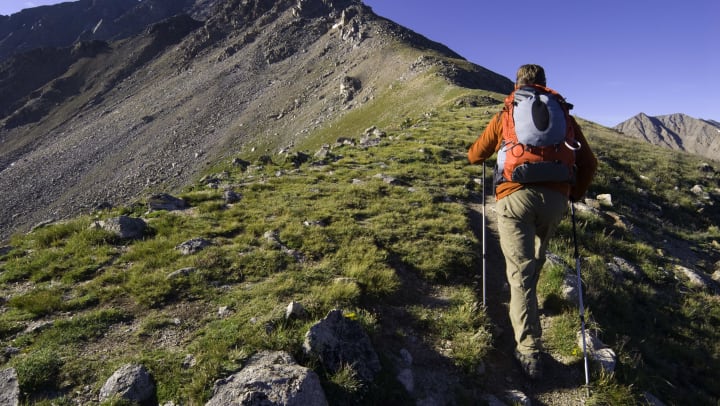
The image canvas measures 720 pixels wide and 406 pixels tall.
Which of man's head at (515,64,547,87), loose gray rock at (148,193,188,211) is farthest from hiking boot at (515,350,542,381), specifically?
loose gray rock at (148,193,188,211)

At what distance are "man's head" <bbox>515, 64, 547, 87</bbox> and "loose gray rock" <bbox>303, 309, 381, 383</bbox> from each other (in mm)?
4480

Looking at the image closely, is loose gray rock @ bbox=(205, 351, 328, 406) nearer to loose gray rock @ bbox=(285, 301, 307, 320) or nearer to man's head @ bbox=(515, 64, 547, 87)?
loose gray rock @ bbox=(285, 301, 307, 320)

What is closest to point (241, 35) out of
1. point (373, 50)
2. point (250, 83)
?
point (250, 83)

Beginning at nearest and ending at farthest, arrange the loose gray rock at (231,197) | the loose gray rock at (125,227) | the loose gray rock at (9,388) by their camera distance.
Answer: the loose gray rock at (9,388) < the loose gray rock at (125,227) < the loose gray rock at (231,197)

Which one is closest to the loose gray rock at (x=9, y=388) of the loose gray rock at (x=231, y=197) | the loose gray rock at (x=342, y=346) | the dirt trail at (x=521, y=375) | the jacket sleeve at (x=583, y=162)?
the loose gray rock at (x=342, y=346)

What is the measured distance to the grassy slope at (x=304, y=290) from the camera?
4.71 m

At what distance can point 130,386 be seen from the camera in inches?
160

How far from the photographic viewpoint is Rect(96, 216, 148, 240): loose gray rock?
28.1 feet

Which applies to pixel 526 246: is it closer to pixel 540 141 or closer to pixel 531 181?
pixel 531 181

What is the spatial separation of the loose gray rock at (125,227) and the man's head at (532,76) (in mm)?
8922

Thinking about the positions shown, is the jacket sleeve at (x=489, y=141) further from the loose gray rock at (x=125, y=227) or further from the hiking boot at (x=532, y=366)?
the loose gray rock at (x=125, y=227)

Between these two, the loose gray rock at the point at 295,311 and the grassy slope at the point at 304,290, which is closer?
the grassy slope at the point at 304,290

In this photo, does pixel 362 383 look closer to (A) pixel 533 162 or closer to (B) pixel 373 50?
(A) pixel 533 162

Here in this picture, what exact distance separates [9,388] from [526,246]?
22.0 feet
